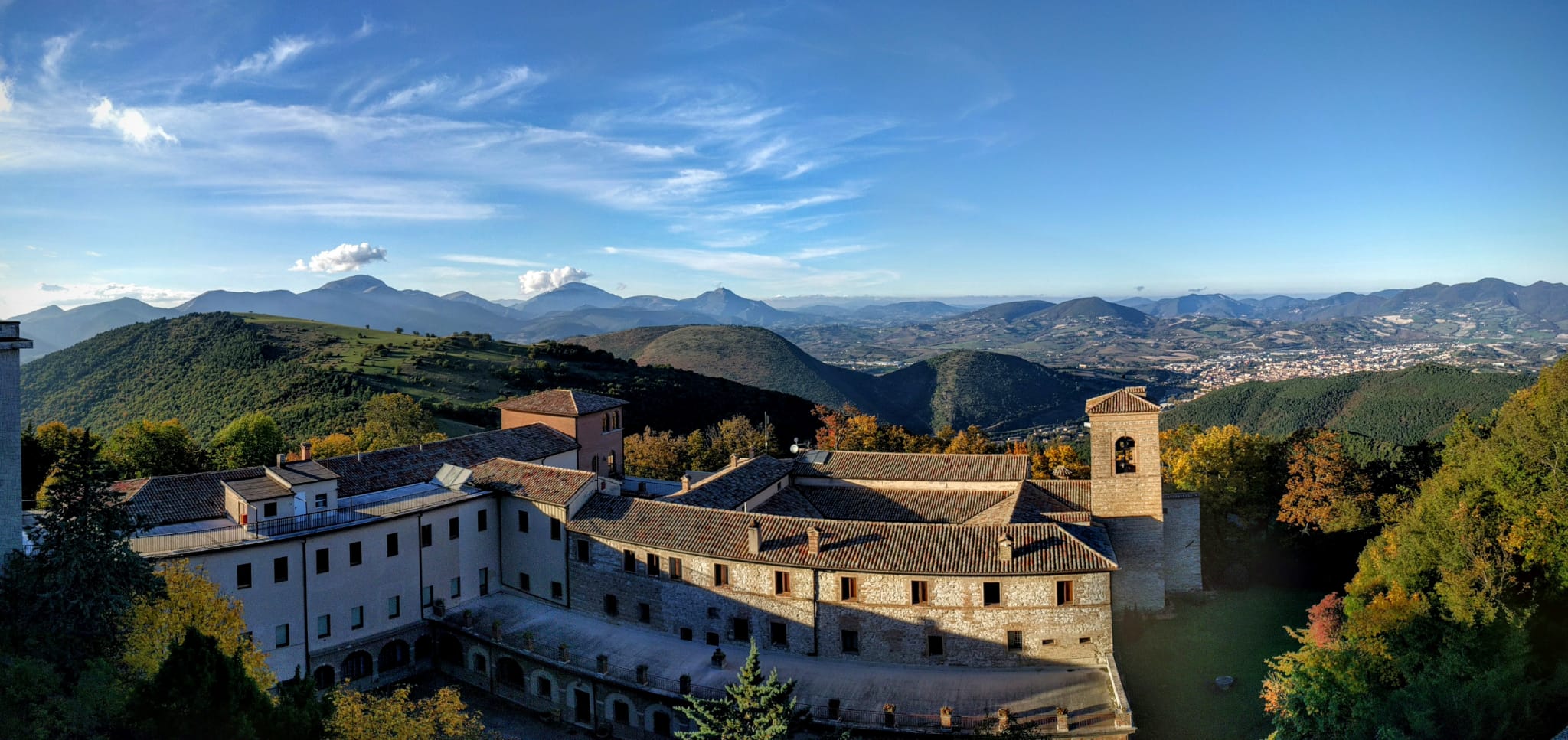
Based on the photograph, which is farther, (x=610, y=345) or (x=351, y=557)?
(x=610, y=345)

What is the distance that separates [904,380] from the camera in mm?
149750

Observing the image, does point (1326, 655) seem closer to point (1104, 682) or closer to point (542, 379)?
point (1104, 682)

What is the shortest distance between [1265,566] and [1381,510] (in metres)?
4.95

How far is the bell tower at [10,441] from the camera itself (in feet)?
68.8

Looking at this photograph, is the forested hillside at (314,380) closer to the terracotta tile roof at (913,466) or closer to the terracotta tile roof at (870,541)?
the terracotta tile roof at (913,466)

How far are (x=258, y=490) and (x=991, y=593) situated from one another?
77.7 feet

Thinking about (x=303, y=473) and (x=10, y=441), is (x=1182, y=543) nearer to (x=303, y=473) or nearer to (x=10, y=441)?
(x=303, y=473)

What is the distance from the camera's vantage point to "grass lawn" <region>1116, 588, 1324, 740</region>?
79.6 feet

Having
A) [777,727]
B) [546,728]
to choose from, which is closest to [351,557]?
[546,728]

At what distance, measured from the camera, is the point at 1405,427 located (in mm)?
75375

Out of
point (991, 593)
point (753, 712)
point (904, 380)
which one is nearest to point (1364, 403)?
point (904, 380)

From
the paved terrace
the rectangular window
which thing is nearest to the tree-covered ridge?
the rectangular window

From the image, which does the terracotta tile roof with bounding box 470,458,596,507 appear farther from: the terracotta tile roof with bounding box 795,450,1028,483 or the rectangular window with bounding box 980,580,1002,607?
the rectangular window with bounding box 980,580,1002,607

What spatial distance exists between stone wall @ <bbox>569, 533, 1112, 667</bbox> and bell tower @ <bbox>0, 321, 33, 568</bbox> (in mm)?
16879
